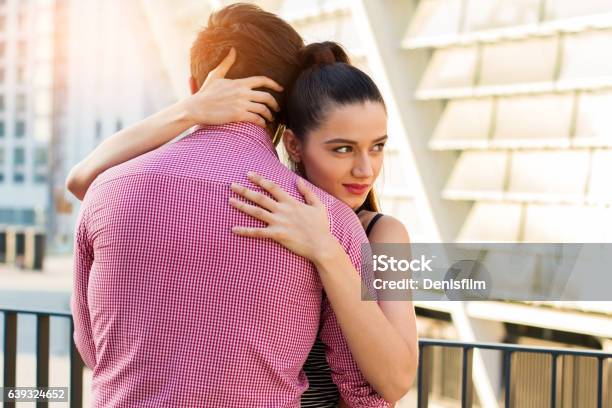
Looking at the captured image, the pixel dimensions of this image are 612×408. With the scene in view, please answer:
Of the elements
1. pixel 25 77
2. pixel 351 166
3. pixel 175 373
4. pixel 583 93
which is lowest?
pixel 175 373

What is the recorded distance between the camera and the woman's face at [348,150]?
215cm

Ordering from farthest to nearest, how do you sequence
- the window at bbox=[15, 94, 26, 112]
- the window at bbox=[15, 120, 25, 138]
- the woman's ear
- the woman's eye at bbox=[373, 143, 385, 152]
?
1. the window at bbox=[15, 94, 26, 112]
2. the window at bbox=[15, 120, 25, 138]
3. the woman's ear
4. the woman's eye at bbox=[373, 143, 385, 152]

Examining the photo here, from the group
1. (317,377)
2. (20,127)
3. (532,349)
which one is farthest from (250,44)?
(20,127)

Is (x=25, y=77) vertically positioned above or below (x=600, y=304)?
above

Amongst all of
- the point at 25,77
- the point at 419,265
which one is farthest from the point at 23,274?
the point at 25,77

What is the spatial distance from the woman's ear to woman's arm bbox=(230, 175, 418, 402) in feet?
1.46

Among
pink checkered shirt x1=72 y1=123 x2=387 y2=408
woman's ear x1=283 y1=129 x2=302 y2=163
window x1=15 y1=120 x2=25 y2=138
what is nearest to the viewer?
pink checkered shirt x1=72 y1=123 x2=387 y2=408

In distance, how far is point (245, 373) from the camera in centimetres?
182

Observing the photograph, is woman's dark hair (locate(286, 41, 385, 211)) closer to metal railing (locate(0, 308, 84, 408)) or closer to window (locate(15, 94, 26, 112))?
metal railing (locate(0, 308, 84, 408))

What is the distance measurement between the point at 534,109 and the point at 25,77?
6729cm

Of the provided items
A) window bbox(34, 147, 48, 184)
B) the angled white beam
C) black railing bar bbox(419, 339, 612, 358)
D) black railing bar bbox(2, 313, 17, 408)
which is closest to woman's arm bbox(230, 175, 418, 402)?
black railing bar bbox(419, 339, 612, 358)

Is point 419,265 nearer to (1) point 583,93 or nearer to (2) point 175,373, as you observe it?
(2) point 175,373

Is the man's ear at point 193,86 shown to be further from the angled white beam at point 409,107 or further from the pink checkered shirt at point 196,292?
the angled white beam at point 409,107

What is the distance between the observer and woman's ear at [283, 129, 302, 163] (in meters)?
2.33
